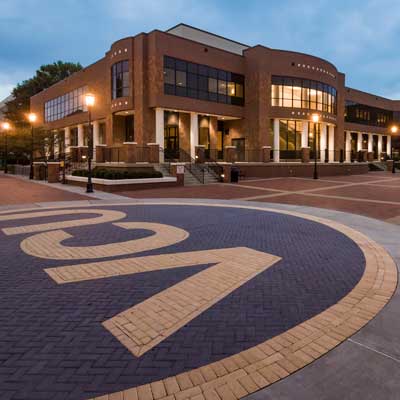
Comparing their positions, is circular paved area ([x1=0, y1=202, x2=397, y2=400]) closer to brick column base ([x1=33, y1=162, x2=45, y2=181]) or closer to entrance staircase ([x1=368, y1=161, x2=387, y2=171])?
brick column base ([x1=33, y1=162, x2=45, y2=181])

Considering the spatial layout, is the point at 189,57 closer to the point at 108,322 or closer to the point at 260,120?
the point at 260,120

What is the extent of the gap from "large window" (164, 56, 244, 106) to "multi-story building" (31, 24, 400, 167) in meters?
0.10

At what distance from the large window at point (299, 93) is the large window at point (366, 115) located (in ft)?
54.3

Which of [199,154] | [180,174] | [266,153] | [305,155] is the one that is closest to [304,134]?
[305,155]

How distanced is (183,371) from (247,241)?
210 inches

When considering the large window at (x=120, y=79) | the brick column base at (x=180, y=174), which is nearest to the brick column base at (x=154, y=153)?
the brick column base at (x=180, y=174)

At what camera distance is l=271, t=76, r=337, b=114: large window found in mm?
37906

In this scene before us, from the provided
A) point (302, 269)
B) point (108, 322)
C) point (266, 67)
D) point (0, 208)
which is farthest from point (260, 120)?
point (108, 322)

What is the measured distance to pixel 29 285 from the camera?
5449mm

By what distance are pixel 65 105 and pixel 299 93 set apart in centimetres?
3218

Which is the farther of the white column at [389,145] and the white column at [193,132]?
the white column at [389,145]

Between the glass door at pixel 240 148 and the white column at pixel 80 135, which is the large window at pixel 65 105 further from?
the glass door at pixel 240 148

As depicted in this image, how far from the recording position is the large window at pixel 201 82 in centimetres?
3172


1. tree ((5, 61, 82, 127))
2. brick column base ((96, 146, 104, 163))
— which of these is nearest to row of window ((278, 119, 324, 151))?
brick column base ((96, 146, 104, 163))
